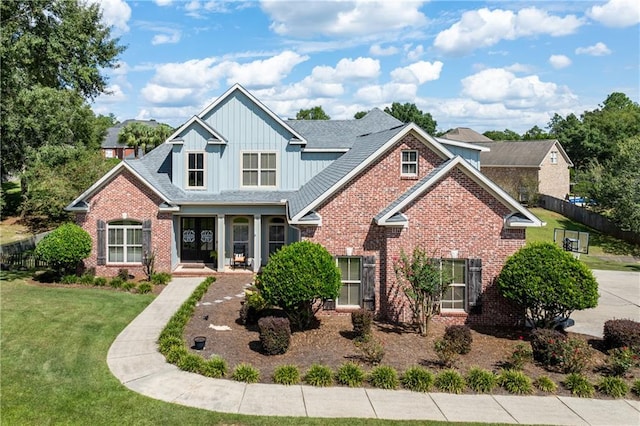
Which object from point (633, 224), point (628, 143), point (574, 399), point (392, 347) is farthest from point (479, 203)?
point (628, 143)

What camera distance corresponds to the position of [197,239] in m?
26.8

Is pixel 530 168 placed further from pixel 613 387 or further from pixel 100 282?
pixel 613 387

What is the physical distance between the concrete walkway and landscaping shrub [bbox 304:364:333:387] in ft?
0.65

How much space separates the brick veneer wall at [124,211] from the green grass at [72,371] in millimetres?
4065

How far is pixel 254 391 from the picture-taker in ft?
38.0

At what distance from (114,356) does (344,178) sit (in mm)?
9059

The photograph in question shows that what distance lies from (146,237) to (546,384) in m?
18.1

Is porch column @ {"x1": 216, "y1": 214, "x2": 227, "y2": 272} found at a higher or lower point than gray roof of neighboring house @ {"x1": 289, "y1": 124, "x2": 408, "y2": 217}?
lower

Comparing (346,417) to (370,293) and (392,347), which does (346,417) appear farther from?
(370,293)

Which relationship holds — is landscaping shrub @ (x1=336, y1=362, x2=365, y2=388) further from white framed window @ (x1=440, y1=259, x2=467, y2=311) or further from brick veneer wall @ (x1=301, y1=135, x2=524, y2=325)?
white framed window @ (x1=440, y1=259, x2=467, y2=311)

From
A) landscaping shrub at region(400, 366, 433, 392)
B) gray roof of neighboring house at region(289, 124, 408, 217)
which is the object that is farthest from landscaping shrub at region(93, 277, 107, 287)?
landscaping shrub at region(400, 366, 433, 392)

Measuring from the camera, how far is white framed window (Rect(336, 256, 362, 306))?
17.7 meters

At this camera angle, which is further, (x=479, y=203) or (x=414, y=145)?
(x=414, y=145)

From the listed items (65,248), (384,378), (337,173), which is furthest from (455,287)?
(65,248)
